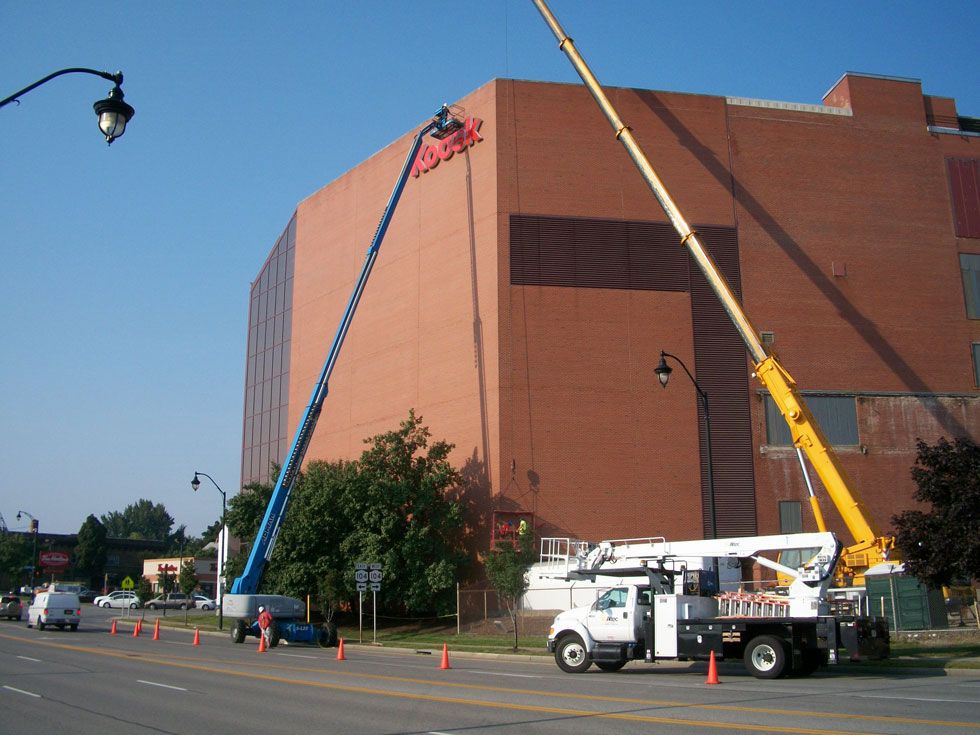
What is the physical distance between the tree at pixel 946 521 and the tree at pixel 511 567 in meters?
14.3

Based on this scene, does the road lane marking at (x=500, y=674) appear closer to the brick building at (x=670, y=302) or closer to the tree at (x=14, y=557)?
the brick building at (x=670, y=302)

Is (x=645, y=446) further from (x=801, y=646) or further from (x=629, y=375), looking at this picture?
(x=801, y=646)

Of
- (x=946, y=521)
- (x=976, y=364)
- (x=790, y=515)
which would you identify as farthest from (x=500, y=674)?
(x=976, y=364)

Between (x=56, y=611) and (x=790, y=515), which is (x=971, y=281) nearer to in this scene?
(x=790, y=515)

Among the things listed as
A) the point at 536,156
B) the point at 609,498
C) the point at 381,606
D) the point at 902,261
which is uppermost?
the point at 536,156

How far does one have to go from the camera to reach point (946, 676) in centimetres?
1948

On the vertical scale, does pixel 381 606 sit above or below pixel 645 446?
below

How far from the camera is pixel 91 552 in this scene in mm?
103875

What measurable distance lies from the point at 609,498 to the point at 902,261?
21.2m

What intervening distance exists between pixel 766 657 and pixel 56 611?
35943 mm

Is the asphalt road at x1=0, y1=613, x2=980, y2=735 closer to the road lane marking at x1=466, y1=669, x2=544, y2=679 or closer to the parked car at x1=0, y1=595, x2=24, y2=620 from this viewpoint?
the road lane marking at x1=466, y1=669, x2=544, y2=679

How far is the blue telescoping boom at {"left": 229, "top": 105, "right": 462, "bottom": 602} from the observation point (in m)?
36.2

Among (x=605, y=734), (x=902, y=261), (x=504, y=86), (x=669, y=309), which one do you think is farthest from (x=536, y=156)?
(x=605, y=734)

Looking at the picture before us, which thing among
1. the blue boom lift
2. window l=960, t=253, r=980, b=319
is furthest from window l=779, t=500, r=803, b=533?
the blue boom lift
